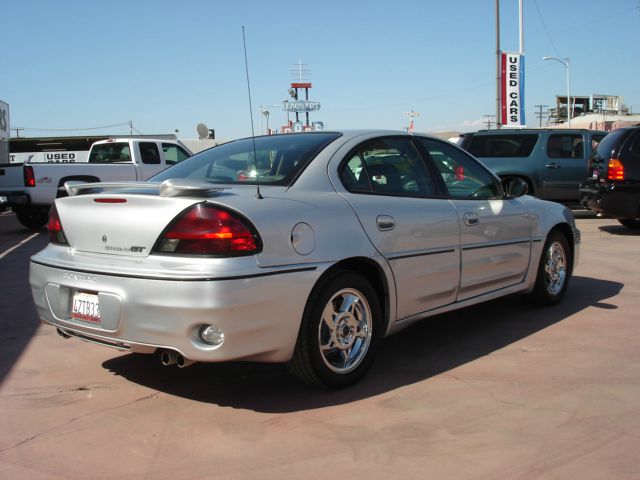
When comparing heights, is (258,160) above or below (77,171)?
above

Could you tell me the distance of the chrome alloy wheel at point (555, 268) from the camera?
5917 millimetres

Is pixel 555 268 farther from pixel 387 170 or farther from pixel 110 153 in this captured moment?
pixel 110 153

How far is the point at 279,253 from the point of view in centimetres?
347

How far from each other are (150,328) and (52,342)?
216 cm

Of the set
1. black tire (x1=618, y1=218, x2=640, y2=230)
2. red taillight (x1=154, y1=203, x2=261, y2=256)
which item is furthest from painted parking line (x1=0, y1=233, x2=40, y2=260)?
black tire (x1=618, y1=218, x2=640, y2=230)

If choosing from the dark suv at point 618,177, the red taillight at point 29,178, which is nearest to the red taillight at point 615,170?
the dark suv at point 618,177

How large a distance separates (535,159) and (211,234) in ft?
38.9

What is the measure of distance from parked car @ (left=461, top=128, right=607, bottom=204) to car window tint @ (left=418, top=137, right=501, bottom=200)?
8759 millimetres

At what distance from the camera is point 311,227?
3.66m

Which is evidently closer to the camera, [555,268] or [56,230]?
[56,230]

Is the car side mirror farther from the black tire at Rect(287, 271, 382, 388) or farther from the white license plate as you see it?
the white license plate

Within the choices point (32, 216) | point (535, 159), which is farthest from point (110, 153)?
point (535, 159)

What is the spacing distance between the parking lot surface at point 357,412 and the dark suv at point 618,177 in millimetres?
6250

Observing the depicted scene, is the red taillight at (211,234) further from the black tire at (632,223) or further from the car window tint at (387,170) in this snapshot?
the black tire at (632,223)
